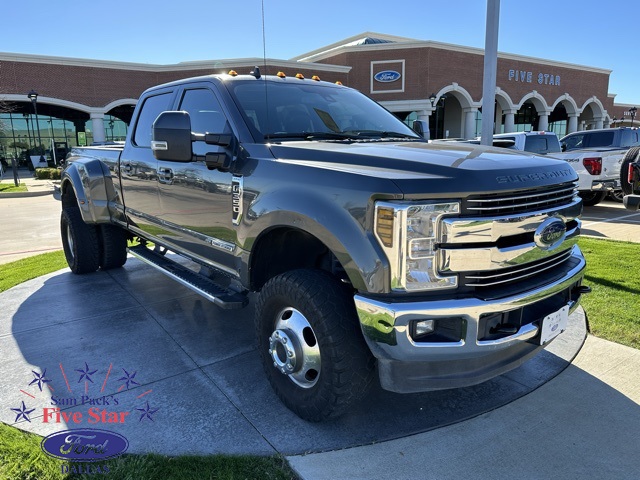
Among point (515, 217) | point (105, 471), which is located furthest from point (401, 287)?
point (105, 471)

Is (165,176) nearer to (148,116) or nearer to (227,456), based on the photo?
(148,116)

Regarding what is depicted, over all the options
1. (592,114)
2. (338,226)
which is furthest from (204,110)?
(592,114)

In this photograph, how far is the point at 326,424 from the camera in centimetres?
282

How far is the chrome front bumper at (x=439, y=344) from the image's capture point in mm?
2211

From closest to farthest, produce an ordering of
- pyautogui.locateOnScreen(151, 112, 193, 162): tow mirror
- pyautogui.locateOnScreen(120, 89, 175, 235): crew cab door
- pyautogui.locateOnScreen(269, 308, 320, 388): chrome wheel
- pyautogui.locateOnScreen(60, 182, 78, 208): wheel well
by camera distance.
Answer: pyautogui.locateOnScreen(269, 308, 320, 388): chrome wheel
pyautogui.locateOnScreen(151, 112, 193, 162): tow mirror
pyautogui.locateOnScreen(120, 89, 175, 235): crew cab door
pyautogui.locateOnScreen(60, 182, 78, 208): wheel well

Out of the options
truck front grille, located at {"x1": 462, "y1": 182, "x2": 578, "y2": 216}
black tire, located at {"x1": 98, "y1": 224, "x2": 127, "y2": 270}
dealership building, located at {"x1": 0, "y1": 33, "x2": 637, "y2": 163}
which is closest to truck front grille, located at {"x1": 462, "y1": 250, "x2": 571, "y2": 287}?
truck front grille, located at {"x1": 462, "y1": 182, "x2": 578, "y2": 216}

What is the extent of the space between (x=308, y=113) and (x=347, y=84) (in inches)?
1371

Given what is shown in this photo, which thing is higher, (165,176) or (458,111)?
(458,111)

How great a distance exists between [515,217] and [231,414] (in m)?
1.98

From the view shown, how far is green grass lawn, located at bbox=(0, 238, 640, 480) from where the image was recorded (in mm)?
2408

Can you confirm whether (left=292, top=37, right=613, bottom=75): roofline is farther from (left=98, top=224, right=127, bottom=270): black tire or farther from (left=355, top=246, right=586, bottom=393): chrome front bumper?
(left=355, top=246, right=586, bottom=393): chrome front bumper

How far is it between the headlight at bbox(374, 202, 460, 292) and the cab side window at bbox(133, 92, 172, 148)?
2953 millimetres

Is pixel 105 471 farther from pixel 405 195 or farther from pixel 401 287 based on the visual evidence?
pixel 405 195

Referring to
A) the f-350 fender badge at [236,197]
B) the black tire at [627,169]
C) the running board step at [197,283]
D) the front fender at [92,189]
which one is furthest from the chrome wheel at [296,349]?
the black tire at [627,169]
